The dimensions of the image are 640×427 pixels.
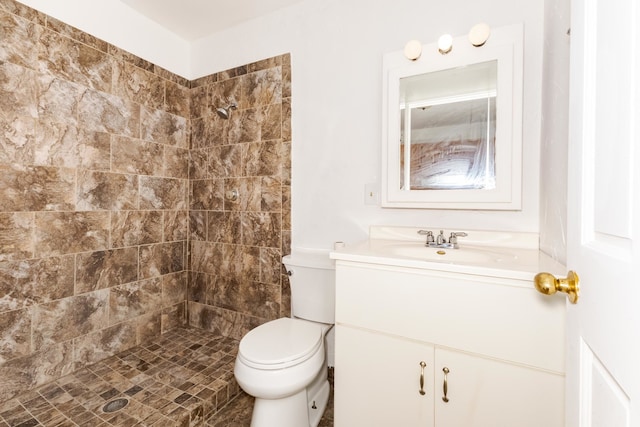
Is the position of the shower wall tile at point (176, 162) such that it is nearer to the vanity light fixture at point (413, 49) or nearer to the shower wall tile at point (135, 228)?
the shower wall tile at point (135, 228)

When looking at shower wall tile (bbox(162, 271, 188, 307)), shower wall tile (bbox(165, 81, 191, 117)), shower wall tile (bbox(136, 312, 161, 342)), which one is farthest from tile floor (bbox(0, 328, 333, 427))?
shower wall tile (bbox(165, 81, 191, 117))

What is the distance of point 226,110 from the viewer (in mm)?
2123

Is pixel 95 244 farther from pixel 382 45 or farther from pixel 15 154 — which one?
pixel 382 45

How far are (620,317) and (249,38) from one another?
7.77ft

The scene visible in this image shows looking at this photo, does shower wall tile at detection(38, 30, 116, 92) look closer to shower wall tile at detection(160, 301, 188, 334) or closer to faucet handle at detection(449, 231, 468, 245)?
shower wall tile at detection(160, 301, 188, 334)

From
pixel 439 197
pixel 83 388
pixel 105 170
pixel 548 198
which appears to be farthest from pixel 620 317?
pixel 105 170

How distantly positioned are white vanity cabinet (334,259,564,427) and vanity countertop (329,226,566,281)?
3cm

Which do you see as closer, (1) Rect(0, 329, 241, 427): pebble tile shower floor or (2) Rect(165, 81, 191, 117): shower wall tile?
(1) Rect(0, 329, 241, 427): pebble tile shower floor

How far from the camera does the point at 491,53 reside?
4.51 feet

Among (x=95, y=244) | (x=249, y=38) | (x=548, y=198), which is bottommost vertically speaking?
(x=95, y=244)

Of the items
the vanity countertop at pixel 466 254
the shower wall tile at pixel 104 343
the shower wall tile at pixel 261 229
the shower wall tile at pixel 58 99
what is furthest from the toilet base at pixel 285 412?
the shower wall tile at pixel 58 99

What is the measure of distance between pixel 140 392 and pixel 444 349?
4.96 ft

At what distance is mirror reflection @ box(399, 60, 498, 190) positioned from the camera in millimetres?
1403

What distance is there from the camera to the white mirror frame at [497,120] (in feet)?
4.40
